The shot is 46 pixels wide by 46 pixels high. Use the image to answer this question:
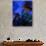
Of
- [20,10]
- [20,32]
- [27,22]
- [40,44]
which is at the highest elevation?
[20,10]

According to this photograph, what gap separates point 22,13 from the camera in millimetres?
3820

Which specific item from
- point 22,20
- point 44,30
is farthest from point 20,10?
point 44,30

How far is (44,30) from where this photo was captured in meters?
3.88

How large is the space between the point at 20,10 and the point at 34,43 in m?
0.88

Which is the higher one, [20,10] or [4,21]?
[20,10]

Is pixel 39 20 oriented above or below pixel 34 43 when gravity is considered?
above

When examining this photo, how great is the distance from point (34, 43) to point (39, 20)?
626 millimetres

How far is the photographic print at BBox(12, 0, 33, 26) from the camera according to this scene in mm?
3812

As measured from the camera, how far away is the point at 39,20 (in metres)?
3.87

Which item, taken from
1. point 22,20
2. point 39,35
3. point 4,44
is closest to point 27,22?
point 22,20

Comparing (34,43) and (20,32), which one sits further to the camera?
(20,32)

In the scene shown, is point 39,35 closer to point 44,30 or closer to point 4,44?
point 44,30

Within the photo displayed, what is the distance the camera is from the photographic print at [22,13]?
3812 millimetres

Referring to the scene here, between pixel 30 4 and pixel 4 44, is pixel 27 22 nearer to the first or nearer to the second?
pixel 30 4
